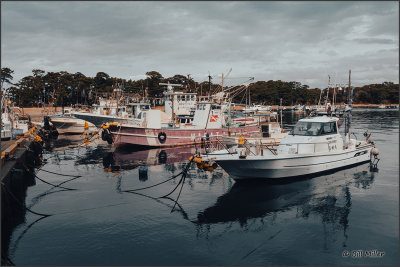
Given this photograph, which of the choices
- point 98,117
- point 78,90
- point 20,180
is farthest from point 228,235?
point 78,90

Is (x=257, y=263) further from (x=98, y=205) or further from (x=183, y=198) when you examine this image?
(x=98, y=205)

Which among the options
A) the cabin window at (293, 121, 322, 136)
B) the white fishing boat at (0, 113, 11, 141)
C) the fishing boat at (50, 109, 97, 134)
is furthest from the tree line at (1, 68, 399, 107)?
the cabin window at (293, 121, 322, 136)

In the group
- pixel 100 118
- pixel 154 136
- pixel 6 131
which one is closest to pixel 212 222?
pixel 154 136

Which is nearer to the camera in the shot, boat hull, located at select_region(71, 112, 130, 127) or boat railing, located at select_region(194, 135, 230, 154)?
boat railing, located at select_region(194, 135, 230, 154)

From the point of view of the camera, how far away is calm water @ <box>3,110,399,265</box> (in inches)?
439

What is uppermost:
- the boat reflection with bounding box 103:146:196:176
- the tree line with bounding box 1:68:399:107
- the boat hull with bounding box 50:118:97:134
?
the tree line with bounding box 1:68:399:107

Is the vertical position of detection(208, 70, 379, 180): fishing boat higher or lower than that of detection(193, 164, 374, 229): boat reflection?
higher

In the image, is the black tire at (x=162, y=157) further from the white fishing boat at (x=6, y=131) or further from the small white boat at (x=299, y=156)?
the white fishing boat at (x=6, y=131)

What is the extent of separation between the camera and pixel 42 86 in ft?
279

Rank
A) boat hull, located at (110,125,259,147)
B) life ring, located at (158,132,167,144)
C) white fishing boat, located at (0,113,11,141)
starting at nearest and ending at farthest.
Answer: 1. white fishing boat, located at (0,113,11,141)
2. boat hull, located at (110,125,259,147)
3. life ring, located at (158,132,167,144)

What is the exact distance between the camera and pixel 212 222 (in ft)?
46.7

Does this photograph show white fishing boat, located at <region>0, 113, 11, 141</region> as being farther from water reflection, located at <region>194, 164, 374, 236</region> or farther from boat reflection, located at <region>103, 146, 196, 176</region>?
water reflection, located at <region>194, 164, 374, 236</region>

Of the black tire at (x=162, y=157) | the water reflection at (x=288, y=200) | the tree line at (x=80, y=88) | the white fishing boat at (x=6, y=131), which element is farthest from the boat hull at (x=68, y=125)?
the water reflection at (x=288, y=200)

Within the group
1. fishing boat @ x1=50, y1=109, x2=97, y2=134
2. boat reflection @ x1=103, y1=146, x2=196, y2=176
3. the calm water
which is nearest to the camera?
the calm water
